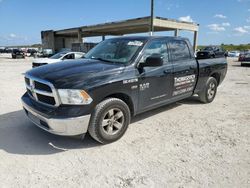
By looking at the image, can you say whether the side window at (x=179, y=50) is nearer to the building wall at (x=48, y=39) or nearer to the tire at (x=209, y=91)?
the tire at (x=209, y=91)

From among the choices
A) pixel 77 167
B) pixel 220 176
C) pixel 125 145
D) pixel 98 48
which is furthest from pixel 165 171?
pixel 98 48

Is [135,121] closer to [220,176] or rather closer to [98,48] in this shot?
[98,48]

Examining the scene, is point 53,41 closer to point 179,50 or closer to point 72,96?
point 179,50

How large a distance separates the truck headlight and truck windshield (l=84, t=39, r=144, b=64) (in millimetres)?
1131

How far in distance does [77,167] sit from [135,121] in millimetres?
2042

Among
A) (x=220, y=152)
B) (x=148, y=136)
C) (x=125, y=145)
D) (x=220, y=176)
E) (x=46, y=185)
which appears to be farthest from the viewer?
(x=148, y=136)

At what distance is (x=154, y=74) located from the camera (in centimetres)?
433

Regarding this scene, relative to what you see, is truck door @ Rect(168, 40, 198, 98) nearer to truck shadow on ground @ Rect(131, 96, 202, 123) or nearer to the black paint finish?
the black paint finish

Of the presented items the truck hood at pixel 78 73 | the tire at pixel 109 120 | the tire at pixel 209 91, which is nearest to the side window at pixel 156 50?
the truck hood at pixel 78 73

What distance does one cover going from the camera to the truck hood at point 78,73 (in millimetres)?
3307

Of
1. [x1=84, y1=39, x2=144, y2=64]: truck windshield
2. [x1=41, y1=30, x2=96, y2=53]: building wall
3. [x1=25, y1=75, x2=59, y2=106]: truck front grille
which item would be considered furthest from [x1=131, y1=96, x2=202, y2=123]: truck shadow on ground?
[x1=41, y1=30, x2=96, y2=53]: building wall

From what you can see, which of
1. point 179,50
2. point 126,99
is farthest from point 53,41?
point 126,99

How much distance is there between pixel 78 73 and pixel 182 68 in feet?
8.51

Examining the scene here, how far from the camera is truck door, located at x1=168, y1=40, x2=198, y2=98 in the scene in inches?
193
